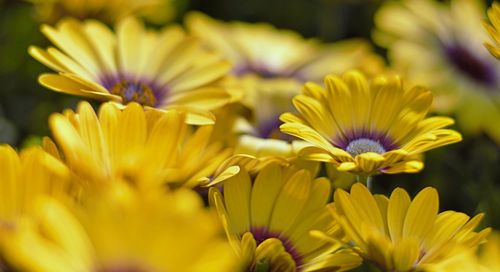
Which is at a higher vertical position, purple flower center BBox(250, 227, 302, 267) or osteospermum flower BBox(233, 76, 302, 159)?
osteospermum flower BBox(233, 76, 302, 159)

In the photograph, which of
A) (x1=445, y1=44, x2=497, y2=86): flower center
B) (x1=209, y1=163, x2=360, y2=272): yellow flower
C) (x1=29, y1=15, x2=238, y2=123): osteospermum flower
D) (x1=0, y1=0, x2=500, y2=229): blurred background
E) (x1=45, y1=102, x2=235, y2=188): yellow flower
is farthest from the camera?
(x1=445, y1=44, x2=497, y2=86): flower center

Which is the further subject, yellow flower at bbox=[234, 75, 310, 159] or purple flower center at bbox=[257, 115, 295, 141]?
purple flower center at bbox=[257, 115, 295, 141]

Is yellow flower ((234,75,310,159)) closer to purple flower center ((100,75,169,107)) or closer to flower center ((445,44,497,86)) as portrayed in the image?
purple flower center ((100,75,169,107))

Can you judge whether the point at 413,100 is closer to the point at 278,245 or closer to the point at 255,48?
the point at 278,245

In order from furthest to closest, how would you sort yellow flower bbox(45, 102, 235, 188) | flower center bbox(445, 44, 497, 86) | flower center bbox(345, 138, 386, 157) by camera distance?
flower center bbox(445, 44, 497, 86) → flower center bbox(345, 138, 386, 157) → yellow flower bbox(45, 102, 235, 188)

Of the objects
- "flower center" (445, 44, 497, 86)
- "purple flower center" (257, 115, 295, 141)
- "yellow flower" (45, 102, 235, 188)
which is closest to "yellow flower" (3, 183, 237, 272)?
"yellow flower" (45, 102, 235, 188)

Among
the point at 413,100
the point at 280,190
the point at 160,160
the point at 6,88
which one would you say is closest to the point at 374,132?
the point at 413,100

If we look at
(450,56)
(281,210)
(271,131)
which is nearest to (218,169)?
(281,210)

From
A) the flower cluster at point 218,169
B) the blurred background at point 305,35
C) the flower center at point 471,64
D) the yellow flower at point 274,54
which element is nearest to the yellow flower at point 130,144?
the flower cluster at point 218,169
